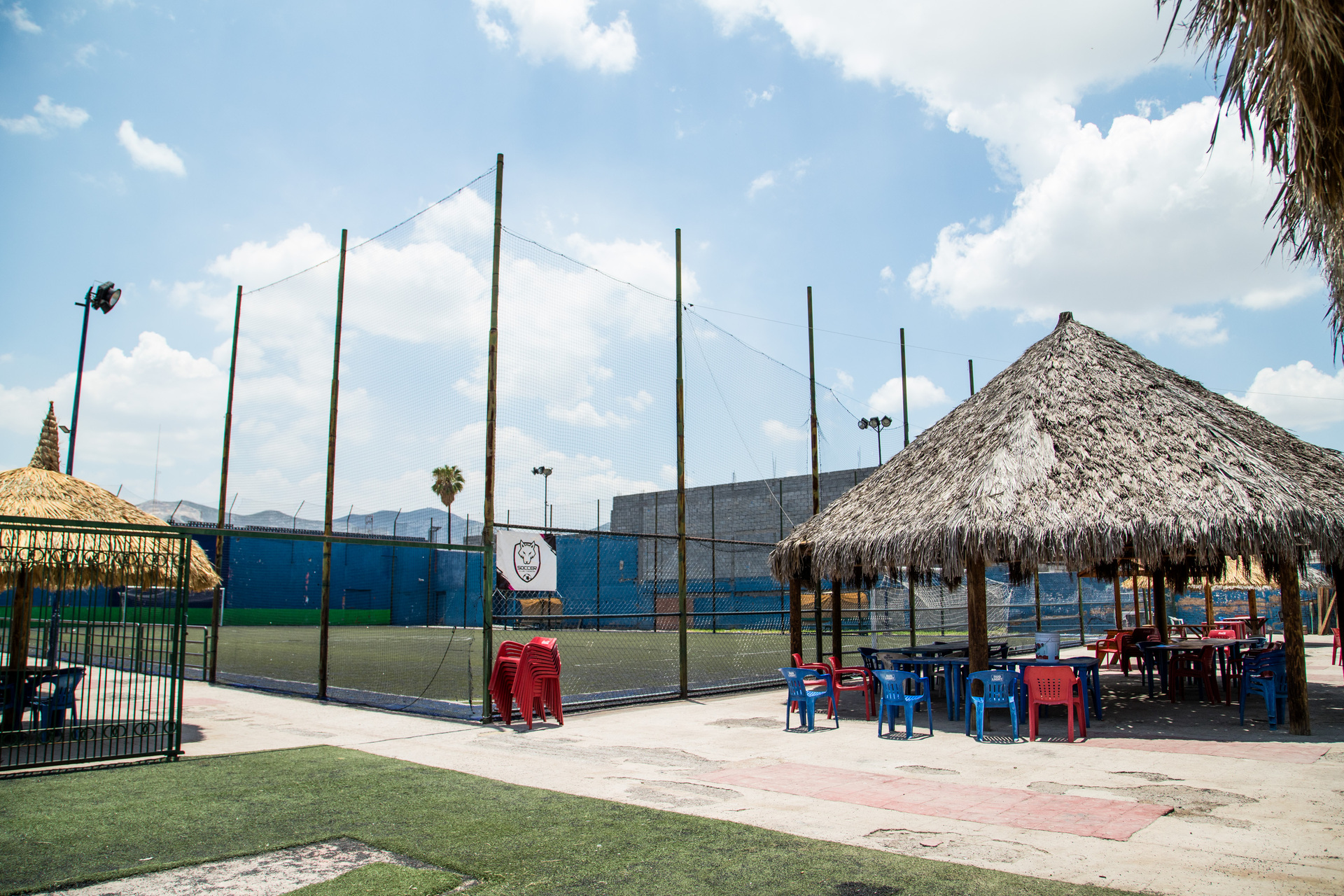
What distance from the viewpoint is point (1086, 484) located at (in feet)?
38.5

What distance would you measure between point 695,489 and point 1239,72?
145 feet

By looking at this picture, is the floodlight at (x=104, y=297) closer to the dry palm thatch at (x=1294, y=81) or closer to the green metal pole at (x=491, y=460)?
the green metal pole at (x=491, y=460)

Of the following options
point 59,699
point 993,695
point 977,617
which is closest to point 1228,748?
point 993,695

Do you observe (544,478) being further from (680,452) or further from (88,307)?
(88,307)

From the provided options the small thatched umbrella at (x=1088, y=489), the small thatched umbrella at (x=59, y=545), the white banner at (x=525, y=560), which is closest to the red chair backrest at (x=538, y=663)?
the white banner at (x=525, y=560)

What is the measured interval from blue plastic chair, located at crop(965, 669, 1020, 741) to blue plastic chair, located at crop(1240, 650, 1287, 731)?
2.85 metres

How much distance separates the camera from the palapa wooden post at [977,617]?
12.1 meters

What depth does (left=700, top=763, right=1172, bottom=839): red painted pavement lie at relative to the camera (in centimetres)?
616

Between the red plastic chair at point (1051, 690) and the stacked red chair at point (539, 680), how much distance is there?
5.87m

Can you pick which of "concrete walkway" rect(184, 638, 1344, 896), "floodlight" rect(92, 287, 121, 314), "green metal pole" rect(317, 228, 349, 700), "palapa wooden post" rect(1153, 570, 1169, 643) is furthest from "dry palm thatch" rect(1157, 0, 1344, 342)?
"floodlight" rect(92, 287, 121, 314)

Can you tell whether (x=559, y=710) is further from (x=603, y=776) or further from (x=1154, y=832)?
(x=1154, y=832)

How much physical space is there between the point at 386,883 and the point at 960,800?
4509 mm

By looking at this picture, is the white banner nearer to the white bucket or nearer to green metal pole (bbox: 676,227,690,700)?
green metal pole (bbox: 676,227,690,700)

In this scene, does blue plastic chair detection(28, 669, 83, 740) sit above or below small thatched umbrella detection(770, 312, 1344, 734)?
below
